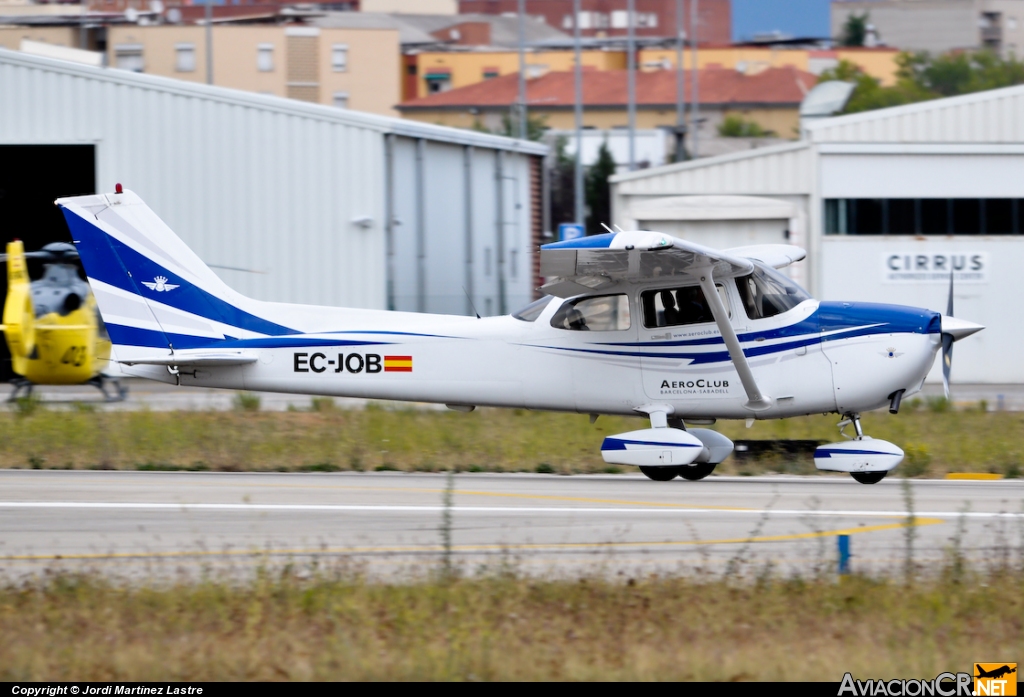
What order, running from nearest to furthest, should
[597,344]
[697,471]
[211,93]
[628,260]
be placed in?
1. [628,260]
2. [597,344]
3. [697,471]
4. [211,93]

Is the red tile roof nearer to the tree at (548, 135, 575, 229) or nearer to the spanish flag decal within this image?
the tree at (548, 135, 575, 229)

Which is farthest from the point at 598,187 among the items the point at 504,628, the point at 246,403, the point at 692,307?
the point at 504,628

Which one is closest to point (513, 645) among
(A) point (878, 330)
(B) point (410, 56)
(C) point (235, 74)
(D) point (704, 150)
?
(A) point (878, 330)

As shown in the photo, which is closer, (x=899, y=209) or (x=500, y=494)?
(x=500, y=494)

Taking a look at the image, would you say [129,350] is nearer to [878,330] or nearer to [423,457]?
[423,457]

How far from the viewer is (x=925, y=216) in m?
23.5

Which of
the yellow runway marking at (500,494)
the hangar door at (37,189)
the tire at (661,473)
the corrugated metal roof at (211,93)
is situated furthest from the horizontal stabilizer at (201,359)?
the hangar door at (37,189)

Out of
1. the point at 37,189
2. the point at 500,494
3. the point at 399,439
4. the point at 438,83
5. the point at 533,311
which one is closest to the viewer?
the point at 500,494

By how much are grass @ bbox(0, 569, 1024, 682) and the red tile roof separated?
82081 mm

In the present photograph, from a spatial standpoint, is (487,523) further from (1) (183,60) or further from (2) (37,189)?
(1) (183,60)

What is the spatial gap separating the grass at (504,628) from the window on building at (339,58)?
75.6 meters

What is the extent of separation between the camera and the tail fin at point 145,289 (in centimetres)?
1230

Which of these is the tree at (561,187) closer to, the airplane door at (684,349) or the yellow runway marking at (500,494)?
the airplane door at (684,349)

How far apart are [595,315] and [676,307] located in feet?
2.63
